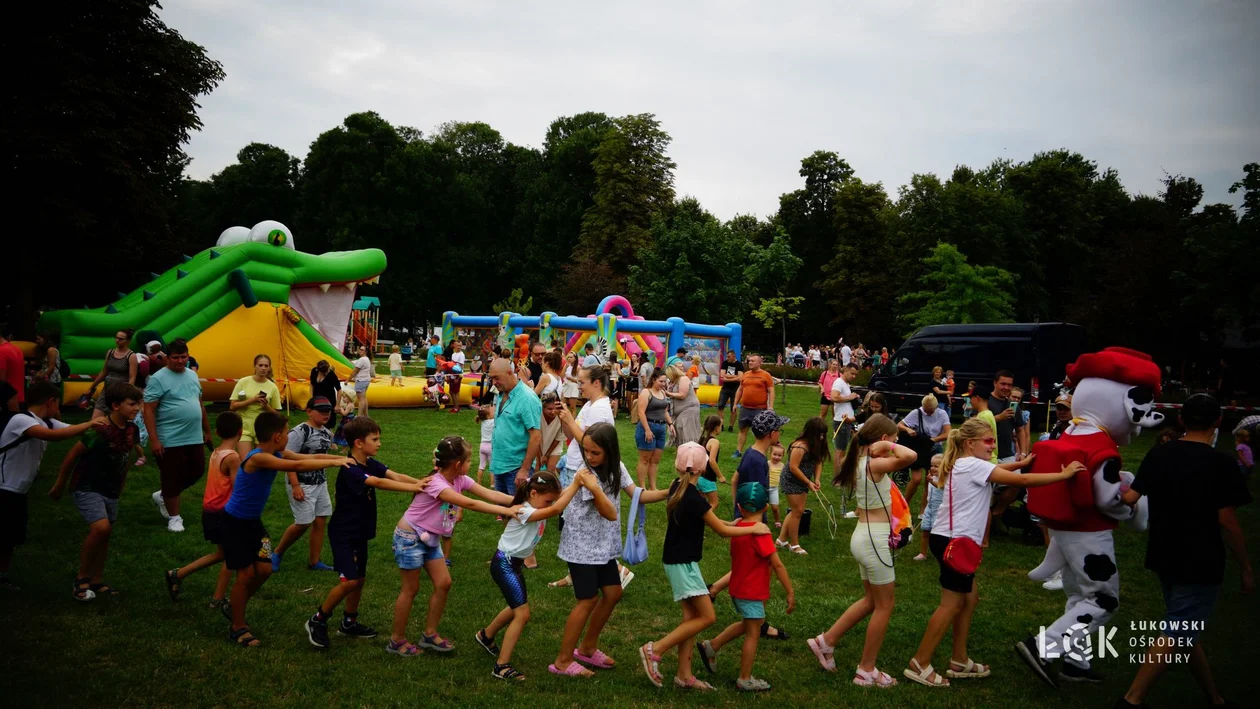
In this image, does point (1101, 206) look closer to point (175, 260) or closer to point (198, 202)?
point (175, 260)

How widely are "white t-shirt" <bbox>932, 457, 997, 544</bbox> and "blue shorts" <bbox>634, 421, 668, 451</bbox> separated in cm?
505

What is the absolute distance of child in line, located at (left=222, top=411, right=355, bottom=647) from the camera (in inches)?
204

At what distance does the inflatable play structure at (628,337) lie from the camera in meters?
22.7

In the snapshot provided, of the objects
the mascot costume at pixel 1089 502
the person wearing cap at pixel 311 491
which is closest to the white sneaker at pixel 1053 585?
the mascot costume at pixel 1089 502

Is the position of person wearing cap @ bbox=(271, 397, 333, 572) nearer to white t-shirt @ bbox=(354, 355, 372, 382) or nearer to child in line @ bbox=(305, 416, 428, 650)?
child in line @ bbox=(305, 416, 428, 650)

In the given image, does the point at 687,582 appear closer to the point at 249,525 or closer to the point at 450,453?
the point at 450,453

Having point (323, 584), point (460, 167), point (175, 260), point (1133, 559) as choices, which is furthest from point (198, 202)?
point (1133, 559)

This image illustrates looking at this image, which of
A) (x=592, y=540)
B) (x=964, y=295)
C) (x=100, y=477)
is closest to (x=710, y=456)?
(x=592, y=540)

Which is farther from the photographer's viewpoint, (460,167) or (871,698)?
(460,167)

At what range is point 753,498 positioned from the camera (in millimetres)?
4945

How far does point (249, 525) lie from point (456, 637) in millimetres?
1648

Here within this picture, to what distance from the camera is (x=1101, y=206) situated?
4509 cm

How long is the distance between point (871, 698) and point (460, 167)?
52750mm

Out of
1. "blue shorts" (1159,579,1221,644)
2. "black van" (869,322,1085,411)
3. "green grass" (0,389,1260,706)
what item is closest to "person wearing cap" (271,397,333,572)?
"green grass" (0,389,1260,706)
